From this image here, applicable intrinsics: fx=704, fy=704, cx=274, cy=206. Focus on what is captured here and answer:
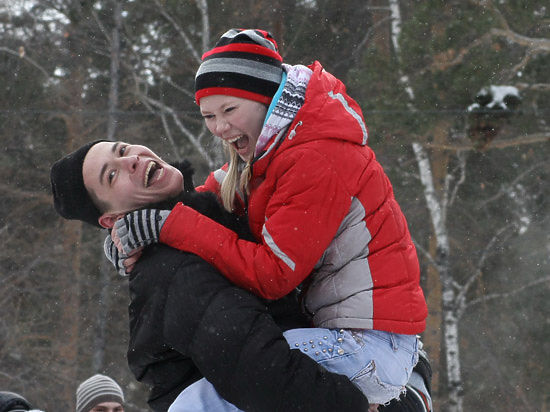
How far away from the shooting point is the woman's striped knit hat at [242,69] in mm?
2086

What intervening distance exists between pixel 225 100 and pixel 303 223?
19.1 inches

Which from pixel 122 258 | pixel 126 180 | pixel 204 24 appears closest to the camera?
pixel 122 258

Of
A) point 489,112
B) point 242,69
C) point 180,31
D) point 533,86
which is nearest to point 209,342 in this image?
point 242,69

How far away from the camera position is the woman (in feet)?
6.12

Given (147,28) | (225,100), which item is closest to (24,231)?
(147,28)

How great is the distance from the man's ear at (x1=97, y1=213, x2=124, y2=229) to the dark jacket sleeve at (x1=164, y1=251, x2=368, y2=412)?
45cm

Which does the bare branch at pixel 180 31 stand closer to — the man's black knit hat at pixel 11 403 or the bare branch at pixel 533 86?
the bare branch at pixel 533 86

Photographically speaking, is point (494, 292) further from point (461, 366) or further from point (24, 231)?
point (24, 231)

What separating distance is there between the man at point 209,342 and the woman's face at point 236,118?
0.77 feet

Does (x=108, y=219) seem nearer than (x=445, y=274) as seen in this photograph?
Yes

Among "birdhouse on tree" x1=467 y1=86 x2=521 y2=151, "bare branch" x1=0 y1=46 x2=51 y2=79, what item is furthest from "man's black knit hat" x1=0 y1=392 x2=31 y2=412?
"bare branch" x1=0 y1=46 x2=51 y2=79

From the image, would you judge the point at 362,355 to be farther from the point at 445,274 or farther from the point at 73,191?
the point at 445,274

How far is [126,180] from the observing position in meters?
2.08

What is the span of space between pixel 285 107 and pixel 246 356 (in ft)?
2.35
